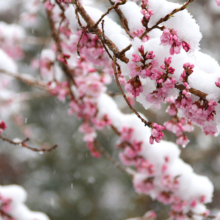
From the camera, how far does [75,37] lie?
1.70 m

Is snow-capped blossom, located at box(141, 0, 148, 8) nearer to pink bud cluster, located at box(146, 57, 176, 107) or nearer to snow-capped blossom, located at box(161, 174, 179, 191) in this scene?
pink bud cluster, located at box(146, 57, 176, 107)

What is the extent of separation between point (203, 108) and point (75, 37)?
103 centimetres

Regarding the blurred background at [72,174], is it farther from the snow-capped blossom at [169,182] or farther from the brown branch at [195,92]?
the brown branch at [195,92]

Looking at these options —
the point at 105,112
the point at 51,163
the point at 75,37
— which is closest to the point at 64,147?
the point at 51,163

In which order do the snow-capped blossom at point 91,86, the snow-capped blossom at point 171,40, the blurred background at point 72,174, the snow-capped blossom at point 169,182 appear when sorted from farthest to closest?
the blurred background at point 72,174 < the snow-capped blossom at point 91,86 < the snow-capped blossom at point 169,182 < the snow-capped blossom at point 171,40

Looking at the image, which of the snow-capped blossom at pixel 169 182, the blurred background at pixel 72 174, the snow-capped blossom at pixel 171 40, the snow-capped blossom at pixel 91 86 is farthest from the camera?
the blurred background at pixel 72 174

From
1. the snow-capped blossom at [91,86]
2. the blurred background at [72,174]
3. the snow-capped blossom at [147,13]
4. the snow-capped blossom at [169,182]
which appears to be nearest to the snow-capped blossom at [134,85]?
the snow-capped blossom at [147,13]

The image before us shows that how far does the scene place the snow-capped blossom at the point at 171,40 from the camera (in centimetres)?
99

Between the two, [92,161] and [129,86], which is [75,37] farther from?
[92,161]

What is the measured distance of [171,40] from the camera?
98cm

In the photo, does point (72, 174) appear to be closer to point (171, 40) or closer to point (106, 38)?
point (106, 38)

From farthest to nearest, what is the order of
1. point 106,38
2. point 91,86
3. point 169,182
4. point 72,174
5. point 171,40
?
point 72,174 < point 91,86 < point 169,182 < point 106,38 < point 171,40

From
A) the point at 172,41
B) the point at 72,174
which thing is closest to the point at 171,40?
the point at 172,41

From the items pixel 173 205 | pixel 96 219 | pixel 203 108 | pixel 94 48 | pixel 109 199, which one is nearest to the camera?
pixel 203 108
